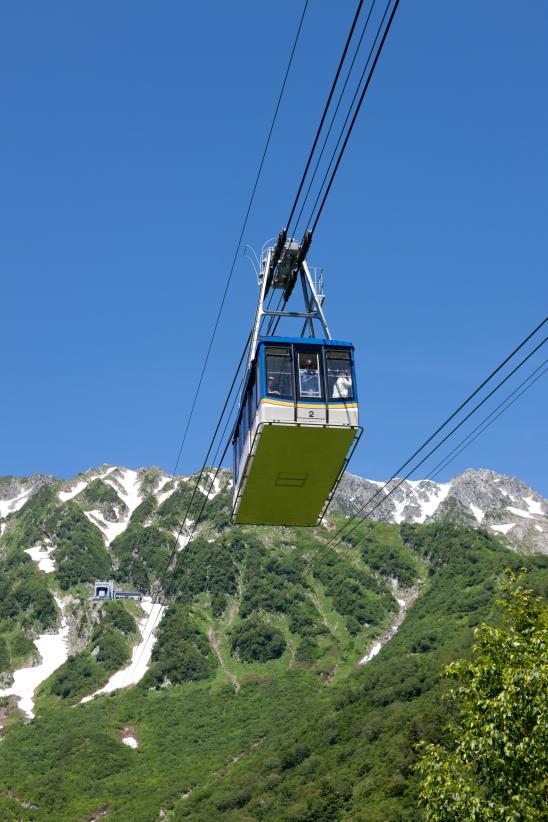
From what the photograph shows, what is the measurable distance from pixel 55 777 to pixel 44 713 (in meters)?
34.5

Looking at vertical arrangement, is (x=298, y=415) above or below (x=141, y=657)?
below

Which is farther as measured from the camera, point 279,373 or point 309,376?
point 309,376

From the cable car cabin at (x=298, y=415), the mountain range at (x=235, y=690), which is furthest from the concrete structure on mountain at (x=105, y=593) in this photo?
the cable car cabin at (x=298, y=415)

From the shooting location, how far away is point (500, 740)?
22.7 metres

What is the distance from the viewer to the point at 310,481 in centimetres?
2706

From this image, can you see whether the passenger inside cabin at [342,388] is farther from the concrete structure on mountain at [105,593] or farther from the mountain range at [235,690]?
the concrete structure on mountain at [105,593]

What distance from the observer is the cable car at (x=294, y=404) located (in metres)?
25.0

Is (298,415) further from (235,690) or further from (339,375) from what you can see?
(235,690)

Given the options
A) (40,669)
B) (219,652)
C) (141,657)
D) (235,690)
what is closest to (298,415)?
(235,690)

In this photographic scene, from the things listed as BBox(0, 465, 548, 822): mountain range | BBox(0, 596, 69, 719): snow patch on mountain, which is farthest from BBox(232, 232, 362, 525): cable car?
BBox(0, 596, 69, 719): snow patch on mountain

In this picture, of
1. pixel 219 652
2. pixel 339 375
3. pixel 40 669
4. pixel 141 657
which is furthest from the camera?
pixel 141 657

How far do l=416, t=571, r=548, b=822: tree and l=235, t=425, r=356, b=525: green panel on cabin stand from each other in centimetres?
612

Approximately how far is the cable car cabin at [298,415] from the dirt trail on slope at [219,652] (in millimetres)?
130013

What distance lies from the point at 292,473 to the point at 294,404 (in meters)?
2.49
